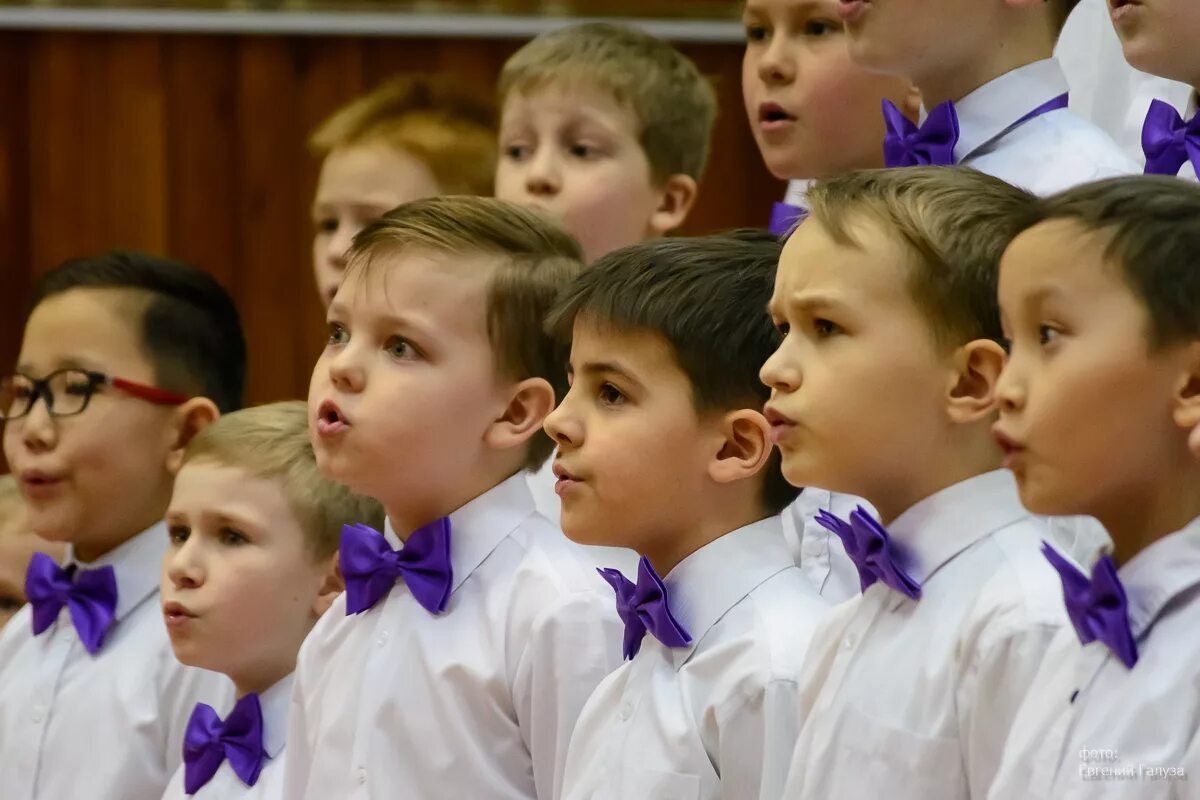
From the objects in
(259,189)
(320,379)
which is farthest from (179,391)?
(259,189)

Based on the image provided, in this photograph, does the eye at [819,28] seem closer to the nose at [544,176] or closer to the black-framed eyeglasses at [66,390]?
the nose at [544,176]

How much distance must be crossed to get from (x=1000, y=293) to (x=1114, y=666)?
35 centimetres

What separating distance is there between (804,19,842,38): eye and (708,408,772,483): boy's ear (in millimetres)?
895

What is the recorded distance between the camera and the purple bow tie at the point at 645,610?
212cm

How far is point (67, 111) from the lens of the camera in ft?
15.2

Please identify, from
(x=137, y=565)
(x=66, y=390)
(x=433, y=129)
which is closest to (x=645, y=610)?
(x=137, y=565)

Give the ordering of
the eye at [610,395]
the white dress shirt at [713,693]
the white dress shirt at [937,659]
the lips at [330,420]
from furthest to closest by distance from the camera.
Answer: the lips at [330,420], the eye at [610,395], the white dress shirt at [713,693], the white dress shirt at [937,659]

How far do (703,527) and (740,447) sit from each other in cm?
10

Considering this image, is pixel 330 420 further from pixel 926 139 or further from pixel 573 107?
pixel 573 107

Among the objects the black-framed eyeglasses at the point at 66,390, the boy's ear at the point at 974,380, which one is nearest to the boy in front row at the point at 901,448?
→ the boy's ear at the point at 974,380

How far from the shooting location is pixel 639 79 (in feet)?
11.3

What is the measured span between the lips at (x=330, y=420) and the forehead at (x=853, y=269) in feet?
2.30

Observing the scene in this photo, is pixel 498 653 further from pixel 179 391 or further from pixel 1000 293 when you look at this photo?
pixel 179 391

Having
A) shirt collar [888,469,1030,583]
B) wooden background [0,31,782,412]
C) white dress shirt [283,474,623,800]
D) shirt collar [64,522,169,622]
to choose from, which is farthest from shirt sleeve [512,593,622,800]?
wooden background [0,31,782,412]
